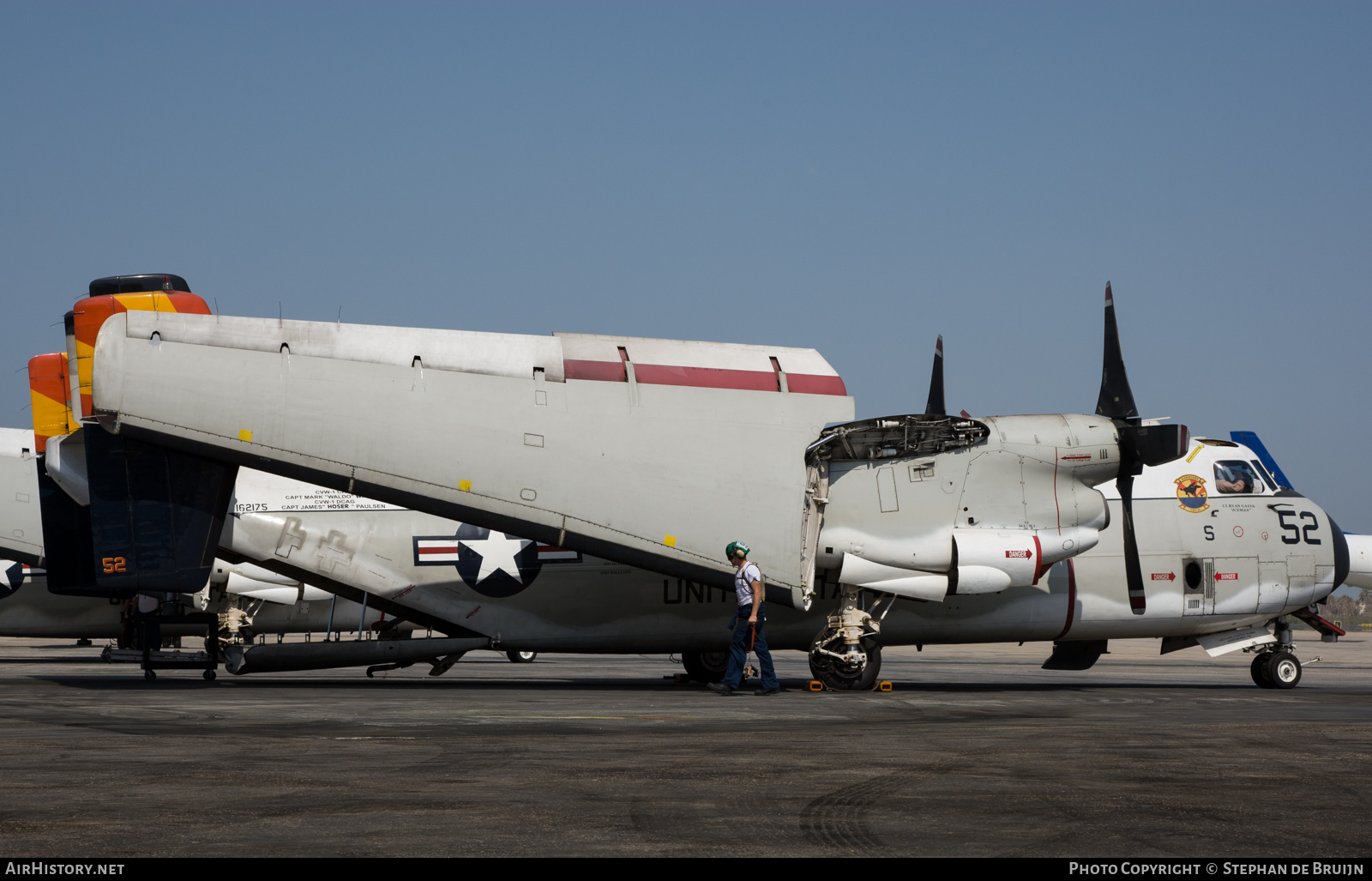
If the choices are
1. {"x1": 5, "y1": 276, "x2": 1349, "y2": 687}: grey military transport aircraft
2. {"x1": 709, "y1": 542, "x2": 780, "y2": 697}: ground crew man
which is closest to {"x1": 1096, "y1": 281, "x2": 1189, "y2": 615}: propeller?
{"x1": 5, "y1": 276, "x2": 1349, "y2": 687}: grey military transport aircraft

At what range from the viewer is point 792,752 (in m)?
9.84

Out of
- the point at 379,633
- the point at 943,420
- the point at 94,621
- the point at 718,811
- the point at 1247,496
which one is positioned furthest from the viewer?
the point at 94,621

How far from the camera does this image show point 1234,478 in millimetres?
19500

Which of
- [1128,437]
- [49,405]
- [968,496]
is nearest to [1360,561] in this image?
[1128,437]

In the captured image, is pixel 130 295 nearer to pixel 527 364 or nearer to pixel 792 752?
pixel 527 364

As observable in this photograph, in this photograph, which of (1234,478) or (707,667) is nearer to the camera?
(1234,478)

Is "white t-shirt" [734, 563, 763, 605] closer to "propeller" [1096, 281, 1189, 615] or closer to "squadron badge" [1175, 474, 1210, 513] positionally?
"propeller" [1096, 281, 1189, 615]

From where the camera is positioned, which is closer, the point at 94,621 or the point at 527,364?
the point at 527,364

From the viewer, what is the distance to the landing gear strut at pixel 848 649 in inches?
683

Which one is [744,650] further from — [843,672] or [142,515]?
[142,515]

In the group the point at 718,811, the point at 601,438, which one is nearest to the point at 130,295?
the point at 601,438

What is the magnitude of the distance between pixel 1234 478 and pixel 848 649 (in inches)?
296

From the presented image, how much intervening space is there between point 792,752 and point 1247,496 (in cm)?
1295

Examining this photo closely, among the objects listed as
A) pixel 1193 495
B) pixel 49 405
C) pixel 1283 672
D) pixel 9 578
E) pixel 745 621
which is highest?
pixel 49 405
